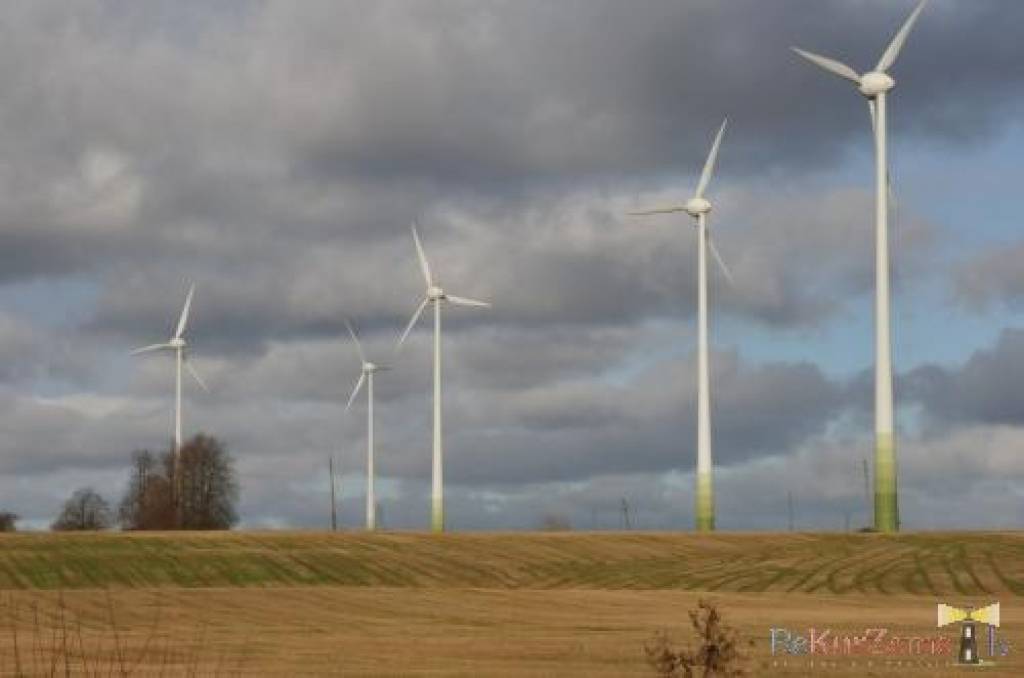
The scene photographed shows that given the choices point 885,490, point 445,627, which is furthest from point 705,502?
point 445,627

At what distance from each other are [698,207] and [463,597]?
7402 centimetres

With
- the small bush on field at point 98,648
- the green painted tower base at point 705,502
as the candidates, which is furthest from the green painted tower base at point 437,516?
the small bush on field at point 98,648

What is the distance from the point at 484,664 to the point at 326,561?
6235 cm

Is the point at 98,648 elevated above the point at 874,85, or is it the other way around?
the point at 874,85

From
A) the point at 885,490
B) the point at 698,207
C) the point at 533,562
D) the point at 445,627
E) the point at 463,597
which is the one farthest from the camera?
the point at 698,207

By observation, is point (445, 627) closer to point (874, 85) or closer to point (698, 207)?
point (874, 85)

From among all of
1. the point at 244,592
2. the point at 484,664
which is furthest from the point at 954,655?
the point at 244,592

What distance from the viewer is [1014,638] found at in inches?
2088

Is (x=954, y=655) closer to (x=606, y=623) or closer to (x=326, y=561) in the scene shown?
(x=606, y=623)

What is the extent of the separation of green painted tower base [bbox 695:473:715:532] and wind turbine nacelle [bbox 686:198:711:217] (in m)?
22.2

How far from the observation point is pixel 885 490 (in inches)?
4791

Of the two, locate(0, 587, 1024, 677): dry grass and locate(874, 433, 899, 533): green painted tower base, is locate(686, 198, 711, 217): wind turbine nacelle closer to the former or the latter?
locate(874, 433, 899, 533): green painted tower base

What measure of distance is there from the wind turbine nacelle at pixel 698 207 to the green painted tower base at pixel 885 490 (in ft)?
110

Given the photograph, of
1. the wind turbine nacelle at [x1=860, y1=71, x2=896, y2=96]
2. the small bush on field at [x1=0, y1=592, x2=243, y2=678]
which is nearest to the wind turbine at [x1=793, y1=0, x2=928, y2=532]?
the wind turbine nacelle at [x1=860, y1=71, x2=896, y2=96]
